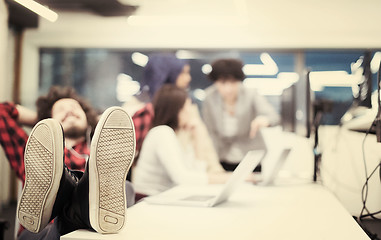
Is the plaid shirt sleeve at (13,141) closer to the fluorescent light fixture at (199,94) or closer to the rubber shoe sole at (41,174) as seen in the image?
the rubber shoe sole at (41,174)

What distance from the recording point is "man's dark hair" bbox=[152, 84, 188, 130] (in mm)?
2604

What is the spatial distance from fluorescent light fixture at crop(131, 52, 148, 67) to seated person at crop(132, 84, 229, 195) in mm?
2001

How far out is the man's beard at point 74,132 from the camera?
2.24 m

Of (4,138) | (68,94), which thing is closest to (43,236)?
(4,138)

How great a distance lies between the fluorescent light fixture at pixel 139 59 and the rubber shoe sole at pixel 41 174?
12.2ft

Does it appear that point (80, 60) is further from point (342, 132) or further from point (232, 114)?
point (342, 132)

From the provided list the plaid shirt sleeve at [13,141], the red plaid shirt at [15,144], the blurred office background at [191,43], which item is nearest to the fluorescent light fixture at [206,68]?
the blurred office background at [191,43]

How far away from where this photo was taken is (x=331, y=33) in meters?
4.40

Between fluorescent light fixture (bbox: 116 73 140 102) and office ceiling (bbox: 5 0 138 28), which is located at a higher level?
office ceiling (bbox: 5 0 138 28)

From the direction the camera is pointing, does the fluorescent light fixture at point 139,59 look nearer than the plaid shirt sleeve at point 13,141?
No

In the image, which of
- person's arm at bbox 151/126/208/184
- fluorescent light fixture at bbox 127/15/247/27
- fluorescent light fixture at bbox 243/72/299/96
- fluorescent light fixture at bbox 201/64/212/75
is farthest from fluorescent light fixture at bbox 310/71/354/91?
person's arm at bbox 151/126/208/184

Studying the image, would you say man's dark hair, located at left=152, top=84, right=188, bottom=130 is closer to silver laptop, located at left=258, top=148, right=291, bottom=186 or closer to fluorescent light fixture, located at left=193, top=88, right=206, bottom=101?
silver laptop, located at left=258, top=148, right=291, bottom=186

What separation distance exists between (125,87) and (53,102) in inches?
105

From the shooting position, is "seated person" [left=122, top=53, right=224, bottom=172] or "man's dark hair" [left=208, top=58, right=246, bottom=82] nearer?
"seated person" [left=122, top=53, right=224, bottom=172]
